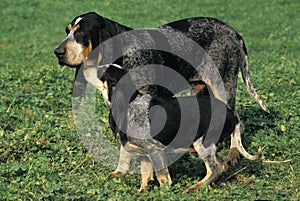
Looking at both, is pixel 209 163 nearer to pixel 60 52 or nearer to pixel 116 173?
pixel 116 173

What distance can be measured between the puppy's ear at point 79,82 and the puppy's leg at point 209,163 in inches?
69.6

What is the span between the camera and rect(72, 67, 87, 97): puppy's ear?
7647 mm

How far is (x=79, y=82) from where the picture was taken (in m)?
7.86

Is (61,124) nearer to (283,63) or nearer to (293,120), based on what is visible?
(293,120)

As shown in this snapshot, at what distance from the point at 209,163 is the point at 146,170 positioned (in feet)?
2.37

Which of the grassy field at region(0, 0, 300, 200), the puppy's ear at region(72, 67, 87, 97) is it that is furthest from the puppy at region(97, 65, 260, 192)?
the puppy's ear at region(72, 67, 87, 97)

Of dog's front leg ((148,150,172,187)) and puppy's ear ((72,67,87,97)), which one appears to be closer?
dog's front leg ((148,150,172,187))

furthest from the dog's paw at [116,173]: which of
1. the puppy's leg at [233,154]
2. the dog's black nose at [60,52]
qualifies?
the dog's black nose at [60,52]

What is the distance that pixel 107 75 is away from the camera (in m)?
6.87

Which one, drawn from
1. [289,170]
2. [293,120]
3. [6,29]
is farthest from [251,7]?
[289,170]

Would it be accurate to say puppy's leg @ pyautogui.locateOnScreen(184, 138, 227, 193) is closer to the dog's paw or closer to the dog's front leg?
the dog's front leg

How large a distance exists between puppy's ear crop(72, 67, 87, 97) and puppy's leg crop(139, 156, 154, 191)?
4.25 feet

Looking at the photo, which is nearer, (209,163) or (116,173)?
(209,163)

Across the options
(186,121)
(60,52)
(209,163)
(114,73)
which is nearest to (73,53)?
(60,52)
